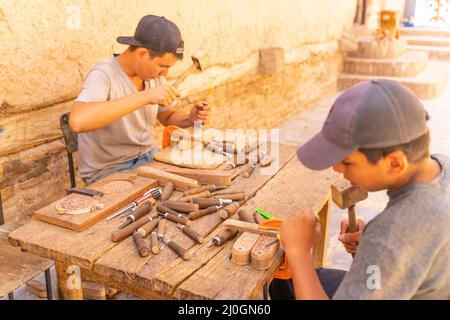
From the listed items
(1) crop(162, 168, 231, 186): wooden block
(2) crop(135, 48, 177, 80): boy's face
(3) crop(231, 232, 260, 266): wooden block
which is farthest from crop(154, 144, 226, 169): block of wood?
(3) crop(231, 232, 260, 266): wooden block

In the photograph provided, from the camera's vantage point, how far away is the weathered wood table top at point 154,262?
1.54 meters

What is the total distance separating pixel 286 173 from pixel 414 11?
46.8 feet

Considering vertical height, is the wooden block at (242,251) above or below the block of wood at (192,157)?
below

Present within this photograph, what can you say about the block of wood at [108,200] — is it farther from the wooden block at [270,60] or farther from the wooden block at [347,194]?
the wooden block at [270,60]

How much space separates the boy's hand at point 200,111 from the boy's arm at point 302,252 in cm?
161

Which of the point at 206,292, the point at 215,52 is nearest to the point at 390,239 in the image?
the point at 206,292

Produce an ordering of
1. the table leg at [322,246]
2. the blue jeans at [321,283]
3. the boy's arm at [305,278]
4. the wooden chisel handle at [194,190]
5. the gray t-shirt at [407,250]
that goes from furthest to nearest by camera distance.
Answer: the table leg at [322,246]
the wooden chisel handle at [194,190]
the blue jeans at [321,283]
the boy's arm at [305,278]
the gray t-shirt at [407,250]

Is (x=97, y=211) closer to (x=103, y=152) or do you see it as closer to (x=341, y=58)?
(x=103, y=152)

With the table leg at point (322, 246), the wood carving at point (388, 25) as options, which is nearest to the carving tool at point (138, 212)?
the table leg at point (322, 246)

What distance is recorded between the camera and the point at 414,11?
14758 mm

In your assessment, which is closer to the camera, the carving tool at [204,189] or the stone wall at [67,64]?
the carving tool at [204,189]

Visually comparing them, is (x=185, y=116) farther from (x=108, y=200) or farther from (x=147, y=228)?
(x=147, y=228)

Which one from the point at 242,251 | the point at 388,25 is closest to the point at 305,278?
the point at 242,251

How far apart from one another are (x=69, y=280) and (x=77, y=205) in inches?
12.9
